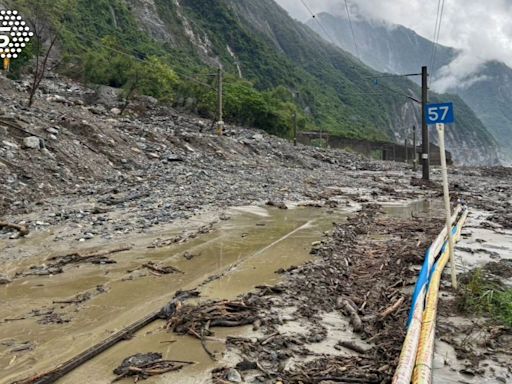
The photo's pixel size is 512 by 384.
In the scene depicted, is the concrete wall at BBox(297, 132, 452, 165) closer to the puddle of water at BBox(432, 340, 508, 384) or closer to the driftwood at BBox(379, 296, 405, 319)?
the driftwood at BBox(379, 296, 405, 319)

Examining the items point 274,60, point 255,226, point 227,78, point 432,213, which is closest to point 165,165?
point 255,226

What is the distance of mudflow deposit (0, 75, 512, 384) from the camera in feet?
11.5

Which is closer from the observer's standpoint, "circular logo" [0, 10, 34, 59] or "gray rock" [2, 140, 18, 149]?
"gray rock" [2, 140, 18, 149]

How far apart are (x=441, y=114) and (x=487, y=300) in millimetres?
2296

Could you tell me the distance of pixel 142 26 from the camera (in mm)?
95938

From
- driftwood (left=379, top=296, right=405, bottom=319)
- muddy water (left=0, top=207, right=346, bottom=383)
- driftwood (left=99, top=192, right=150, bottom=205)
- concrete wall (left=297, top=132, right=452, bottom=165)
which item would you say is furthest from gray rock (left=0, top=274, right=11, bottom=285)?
concrete wall (left=297, top=132, right=452, bottom=165)

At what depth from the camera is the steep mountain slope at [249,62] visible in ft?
162

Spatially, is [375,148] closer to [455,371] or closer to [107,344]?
[455,371]

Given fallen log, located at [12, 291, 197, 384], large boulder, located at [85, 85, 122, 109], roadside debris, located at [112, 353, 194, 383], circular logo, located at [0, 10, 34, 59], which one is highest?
circular logo, located at [0, 10, 34, 59]

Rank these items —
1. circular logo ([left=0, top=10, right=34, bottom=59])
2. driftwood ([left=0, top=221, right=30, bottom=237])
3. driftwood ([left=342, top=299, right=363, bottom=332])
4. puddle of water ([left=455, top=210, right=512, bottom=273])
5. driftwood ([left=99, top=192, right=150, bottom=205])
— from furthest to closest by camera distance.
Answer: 1. circular logo ([left=0, top=10, right=34, bottom=59])
2. driftwood ([left=99, top=192, right=150, bottom=205])
3. driftwood ([left=0, top=221, right=30, bottom=237])
4. puddle of water ([left=455, top=210, right=512, bottom=273])
5. driftwood ([left=342, top=299, right=363, bottom=332])

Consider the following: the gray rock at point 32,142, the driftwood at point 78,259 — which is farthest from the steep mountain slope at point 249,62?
the driftwood at point 78,259

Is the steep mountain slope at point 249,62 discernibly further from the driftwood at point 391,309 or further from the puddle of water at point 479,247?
the driftwood at point 391,309

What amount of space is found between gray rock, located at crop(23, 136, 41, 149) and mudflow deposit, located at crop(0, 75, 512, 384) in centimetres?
3

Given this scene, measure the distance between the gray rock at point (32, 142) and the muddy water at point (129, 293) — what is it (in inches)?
259
